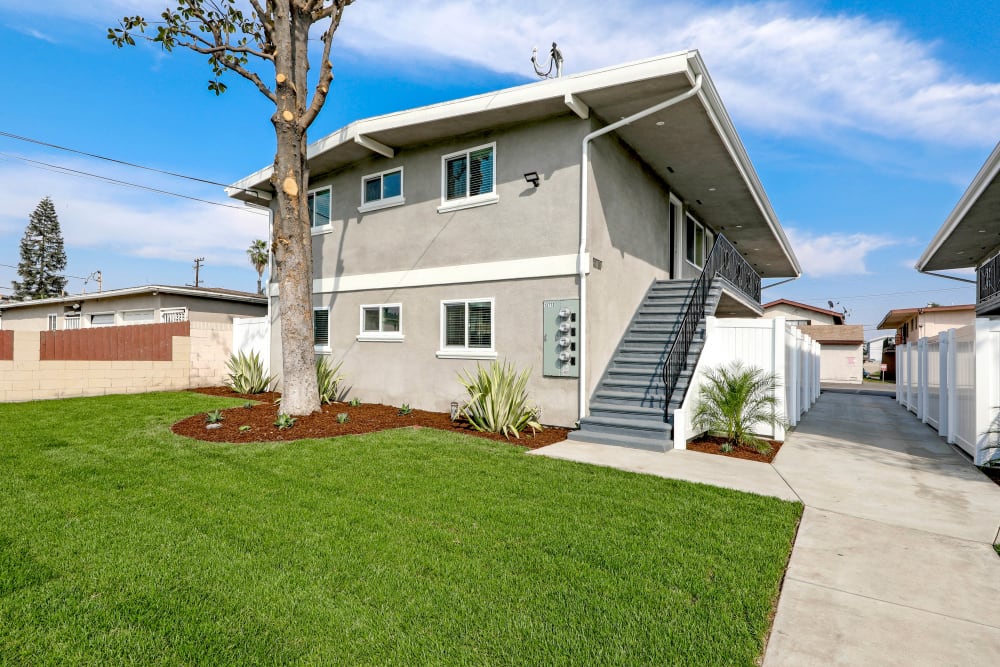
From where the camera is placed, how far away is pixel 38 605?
2.74 meters

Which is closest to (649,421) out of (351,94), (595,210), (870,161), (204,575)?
(595,210)

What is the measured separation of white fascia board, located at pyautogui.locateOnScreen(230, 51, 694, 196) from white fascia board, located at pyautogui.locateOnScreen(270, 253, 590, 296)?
2689 millimetres

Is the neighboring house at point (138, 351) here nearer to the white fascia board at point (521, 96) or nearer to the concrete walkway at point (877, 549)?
the white fascia board at point (521, 96)

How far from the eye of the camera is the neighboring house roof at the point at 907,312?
24.2 m

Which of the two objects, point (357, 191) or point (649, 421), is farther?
point (357, 191)

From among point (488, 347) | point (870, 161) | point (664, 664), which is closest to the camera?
point (664, 664)

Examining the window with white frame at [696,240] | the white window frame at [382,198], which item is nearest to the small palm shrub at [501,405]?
the white window frame at [382,198]

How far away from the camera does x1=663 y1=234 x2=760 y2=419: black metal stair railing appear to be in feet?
27.1

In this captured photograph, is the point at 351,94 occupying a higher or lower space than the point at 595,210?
higher

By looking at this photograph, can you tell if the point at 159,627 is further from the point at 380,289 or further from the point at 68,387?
the point at 68,387

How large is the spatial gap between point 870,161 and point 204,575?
26838mm

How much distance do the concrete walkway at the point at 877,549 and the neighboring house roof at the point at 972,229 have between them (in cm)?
604

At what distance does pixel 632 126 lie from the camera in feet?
29.5

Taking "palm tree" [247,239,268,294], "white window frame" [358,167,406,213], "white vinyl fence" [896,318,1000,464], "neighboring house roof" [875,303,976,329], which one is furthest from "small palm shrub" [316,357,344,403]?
"palm tree" [247,239,268,294]
